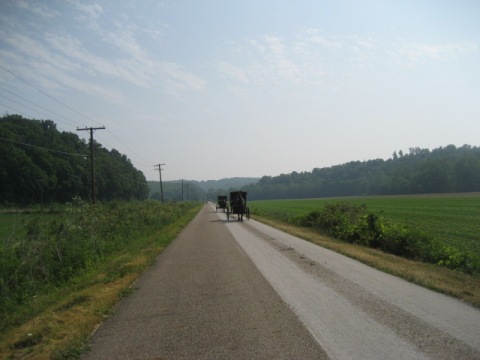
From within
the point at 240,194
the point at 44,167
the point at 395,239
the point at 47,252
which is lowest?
the point at 395,239

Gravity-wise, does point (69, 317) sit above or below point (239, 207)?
below

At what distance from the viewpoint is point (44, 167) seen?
7825cm

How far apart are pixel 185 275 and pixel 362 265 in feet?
17.3

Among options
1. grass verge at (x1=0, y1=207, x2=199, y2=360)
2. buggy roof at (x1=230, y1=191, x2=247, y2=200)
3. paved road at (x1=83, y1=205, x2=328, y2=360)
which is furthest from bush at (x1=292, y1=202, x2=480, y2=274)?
buggy roof at (x1=230, y1=191, x2=247, y2=200)

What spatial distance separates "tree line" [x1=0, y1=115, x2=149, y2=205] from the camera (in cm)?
6862

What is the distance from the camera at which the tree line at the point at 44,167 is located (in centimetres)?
6862

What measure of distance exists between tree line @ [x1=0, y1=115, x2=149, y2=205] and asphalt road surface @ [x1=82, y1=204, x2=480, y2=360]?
4316cm

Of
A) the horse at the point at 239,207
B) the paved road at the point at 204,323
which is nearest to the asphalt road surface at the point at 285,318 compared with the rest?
the paved road at the point at 204,323

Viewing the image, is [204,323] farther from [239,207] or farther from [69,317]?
[239,207]

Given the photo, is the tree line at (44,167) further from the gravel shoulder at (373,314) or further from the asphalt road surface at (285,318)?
the gravel shoulder at (373,314)

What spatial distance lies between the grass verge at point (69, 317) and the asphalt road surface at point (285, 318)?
29cm

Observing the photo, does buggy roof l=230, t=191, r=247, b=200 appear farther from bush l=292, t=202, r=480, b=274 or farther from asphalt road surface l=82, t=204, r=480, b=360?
asphalt road surface l=82, t=204, r=480, b=360

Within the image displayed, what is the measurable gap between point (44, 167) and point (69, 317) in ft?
261

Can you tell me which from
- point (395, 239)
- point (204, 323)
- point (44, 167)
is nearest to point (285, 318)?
point (204, 323)
